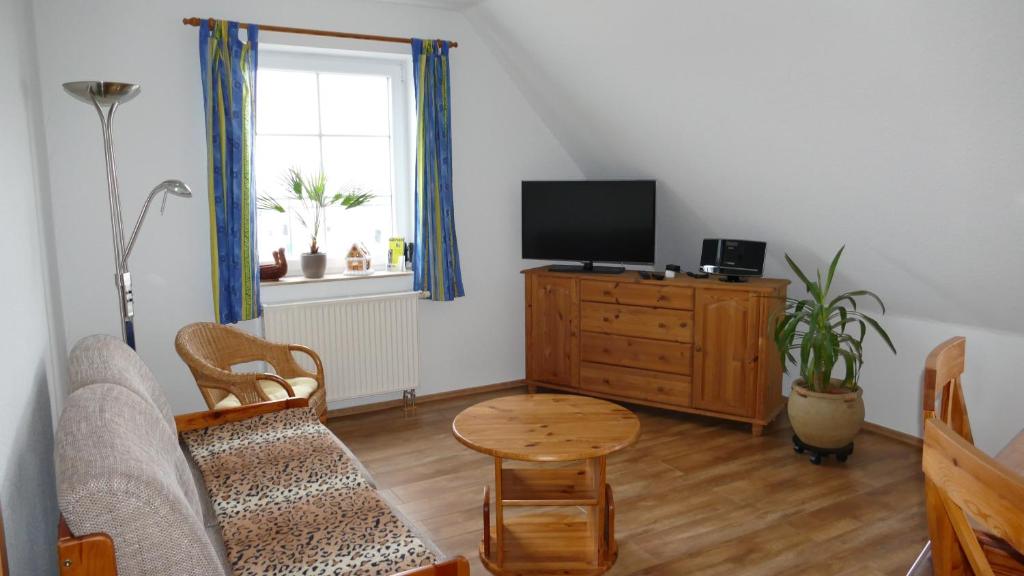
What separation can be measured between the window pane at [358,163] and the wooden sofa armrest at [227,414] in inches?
69.8

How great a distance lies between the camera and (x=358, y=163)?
185 inches

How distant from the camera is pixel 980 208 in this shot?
3115mm

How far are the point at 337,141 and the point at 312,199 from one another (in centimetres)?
44

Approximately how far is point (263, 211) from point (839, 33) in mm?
3242

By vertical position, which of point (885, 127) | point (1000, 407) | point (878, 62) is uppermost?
point (878, 62)

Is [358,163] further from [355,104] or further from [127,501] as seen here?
[127,501]

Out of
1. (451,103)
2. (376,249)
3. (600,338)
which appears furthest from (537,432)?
(451,103)

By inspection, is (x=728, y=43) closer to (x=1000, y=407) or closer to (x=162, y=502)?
(x=1000, y=407)

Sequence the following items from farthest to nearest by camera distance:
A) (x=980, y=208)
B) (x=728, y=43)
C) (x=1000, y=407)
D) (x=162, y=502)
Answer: (x=1000, y=407) < (x=728, y=43) < (x=980, y=208) < (x=162, y=502)

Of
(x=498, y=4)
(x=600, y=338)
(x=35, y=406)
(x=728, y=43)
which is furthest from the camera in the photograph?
(x=600, y=338)

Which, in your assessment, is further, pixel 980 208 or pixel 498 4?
pixel 498 4

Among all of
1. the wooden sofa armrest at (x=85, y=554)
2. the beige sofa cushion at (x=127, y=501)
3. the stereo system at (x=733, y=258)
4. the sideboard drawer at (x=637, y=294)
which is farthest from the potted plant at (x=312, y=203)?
the wooden sofa armrest at (x=85, y=554)

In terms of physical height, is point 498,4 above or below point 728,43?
above

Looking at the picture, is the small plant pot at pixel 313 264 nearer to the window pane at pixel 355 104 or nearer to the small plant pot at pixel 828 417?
the window pane at pixel 355 104
